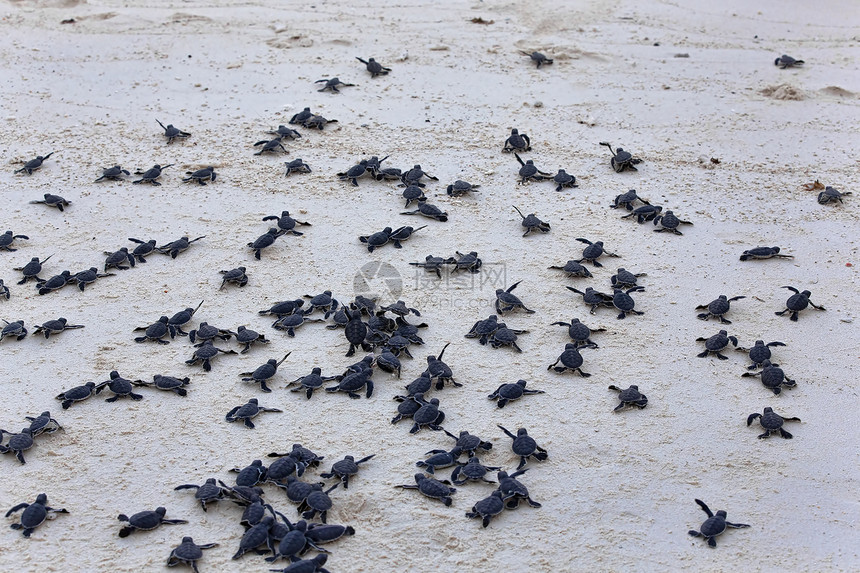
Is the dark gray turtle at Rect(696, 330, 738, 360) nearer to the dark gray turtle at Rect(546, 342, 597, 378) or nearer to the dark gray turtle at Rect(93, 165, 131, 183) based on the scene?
the dark gray turtle at Rect(546, 342, 597, 378)

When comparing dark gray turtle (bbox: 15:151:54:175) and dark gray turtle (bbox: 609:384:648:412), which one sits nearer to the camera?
dark gray turtle (bbox: 609:384:648:412)

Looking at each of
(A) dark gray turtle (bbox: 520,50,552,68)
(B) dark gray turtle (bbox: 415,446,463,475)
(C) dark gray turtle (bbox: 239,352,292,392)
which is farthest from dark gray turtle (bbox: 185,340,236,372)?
(A) dark gray turtle (bbox: 520,50,552,68)

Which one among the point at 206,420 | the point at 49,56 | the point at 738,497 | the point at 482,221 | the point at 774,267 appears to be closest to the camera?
the point at 738,497

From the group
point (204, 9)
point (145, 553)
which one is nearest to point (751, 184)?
point (145, 553)

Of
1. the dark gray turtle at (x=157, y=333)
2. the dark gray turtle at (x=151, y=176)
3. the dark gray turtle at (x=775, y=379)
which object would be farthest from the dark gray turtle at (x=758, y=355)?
the dark gray turtle at (x=151, y=176)

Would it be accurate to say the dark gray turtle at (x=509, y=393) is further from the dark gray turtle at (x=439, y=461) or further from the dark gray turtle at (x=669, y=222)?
the dark gray turtle at (x=669, y=222)

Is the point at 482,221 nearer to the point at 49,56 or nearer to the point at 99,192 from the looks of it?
the point at 99,192

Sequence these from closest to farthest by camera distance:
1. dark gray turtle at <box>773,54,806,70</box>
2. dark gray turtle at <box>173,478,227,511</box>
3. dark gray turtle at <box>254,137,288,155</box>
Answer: dark gray turtle at <box>173,478,227,511</box>
dark gray turtle at <box>254,137,288,155</box>
dark gray turtle at <box>773,54,806,70</box>
